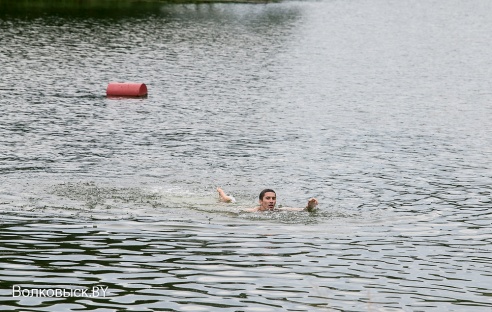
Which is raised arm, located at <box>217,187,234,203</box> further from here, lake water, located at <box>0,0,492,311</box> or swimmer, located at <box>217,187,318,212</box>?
swimmer, located at <box>217,187,318,212</box>

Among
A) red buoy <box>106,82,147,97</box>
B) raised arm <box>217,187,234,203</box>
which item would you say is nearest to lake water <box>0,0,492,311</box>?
raised arm <box>217,187,234,203</box>

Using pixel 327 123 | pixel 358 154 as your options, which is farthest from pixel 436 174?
pixel 327 123

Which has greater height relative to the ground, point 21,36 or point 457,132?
point 21,36

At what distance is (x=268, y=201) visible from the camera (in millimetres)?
27188

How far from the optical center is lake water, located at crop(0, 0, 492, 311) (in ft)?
68.0

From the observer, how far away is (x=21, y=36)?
→ 7662cm

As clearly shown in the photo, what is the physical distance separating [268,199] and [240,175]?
6.98 metres

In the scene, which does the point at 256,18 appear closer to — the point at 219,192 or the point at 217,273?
the point at 219,192

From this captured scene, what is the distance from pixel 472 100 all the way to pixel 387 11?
6899cm

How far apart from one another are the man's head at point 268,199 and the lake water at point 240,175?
0.83 feet

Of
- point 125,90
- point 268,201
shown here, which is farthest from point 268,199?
point 125,90

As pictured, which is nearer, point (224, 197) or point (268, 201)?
point (268, 201)

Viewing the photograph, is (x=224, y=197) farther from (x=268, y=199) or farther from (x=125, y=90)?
(x=125, y=90)

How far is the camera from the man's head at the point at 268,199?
88.6 feet
